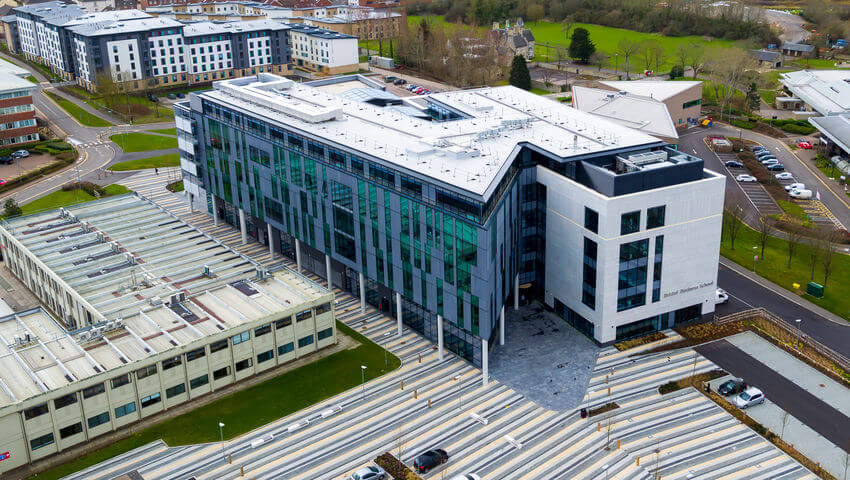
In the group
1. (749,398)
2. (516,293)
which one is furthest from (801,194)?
(749,398)

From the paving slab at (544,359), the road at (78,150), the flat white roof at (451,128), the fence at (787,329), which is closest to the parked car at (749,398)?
the fence at (787,329)

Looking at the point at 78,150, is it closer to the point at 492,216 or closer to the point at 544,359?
the point at 492,216

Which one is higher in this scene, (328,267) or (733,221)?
(328,267)

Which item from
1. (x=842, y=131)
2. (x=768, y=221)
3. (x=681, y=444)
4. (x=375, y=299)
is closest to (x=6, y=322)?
(x=375, y=299)

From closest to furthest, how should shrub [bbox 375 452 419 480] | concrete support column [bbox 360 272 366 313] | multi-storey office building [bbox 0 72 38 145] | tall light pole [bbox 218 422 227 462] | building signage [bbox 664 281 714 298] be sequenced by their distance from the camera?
shrub [bbox 375 452 419 480]
tall light pole [bbox 218 422 227 462]
building signage [bbox 664 281 714 298]
concrete support column [bbox 360 272 366 313]
multi-storey office building [bbox 0 72 38 145]

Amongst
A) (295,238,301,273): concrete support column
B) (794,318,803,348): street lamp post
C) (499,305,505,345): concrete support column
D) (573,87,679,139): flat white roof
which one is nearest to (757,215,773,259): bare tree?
(794,318,803,348): street lamp post

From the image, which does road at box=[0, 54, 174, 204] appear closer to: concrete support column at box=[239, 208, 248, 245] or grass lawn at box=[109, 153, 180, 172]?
grass lawn at box=[109, 153, 180, 172]

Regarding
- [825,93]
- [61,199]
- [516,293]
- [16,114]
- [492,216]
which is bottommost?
[516,293]

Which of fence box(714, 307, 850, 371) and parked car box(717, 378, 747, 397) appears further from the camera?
fence box(714, 307, 850, 371)
